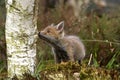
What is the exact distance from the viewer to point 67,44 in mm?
11094

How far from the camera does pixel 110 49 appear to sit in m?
11.4

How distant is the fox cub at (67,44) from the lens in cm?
1084

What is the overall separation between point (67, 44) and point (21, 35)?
344cm

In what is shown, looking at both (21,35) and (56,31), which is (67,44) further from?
(21,35)

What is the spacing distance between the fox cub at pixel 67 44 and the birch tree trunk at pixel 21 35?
271cm

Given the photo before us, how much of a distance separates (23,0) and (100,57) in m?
Result: 4.29

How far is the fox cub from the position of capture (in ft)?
35.6

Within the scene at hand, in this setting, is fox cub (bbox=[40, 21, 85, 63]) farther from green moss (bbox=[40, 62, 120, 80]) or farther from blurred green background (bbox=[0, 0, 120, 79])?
green moss (bbox=[40, 62, 120, 80])

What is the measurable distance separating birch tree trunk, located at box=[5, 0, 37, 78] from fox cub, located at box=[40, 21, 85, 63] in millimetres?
2712

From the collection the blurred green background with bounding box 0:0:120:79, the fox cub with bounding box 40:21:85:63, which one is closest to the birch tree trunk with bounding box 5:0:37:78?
the blurred green background with bounding box 0:0:120:79

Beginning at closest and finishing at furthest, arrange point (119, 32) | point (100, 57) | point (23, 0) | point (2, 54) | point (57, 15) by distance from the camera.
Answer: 1. point (23, 0)
2. point (2, 54)
3. point (100, 57)
4. point (119, 32)
5. point (57, 15)

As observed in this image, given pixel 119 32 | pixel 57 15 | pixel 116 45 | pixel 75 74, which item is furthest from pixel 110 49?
pixel 75 74

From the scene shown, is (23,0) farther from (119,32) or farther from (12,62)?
(119,32)

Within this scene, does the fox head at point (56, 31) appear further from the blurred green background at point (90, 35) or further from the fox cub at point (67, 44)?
the blurred green background at point (90, 35)
